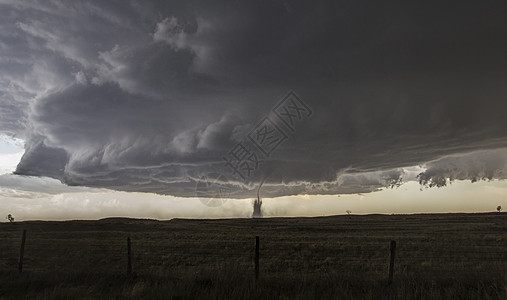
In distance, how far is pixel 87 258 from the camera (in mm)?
24578

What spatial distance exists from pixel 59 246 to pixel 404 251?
94.9 ft

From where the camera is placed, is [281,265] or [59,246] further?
[59,246]

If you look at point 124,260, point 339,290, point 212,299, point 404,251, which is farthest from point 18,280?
point 404,251

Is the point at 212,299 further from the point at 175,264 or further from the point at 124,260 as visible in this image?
the point at 124,260

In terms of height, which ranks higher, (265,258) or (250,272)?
(250,272)

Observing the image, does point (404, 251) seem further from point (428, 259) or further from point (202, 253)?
point (202, 253)

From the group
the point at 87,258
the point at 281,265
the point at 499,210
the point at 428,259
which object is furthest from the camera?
the point at 499,210

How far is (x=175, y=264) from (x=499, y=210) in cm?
20744

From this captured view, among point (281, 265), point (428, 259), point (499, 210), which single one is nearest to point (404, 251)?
point (428, 259)

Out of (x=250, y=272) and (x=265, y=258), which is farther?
(x=265, y=258)

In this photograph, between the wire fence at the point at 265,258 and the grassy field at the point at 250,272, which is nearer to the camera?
the grassy field at the point at 250,272

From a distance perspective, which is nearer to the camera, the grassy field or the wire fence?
the grassy field

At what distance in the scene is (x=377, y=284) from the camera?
1063 cm

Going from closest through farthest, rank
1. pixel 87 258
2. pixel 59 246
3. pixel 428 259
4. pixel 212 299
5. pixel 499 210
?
pixel 212 299 → pixel 428 259 → pixel 87 258 → pixel 59 246 → pixel 499 210
